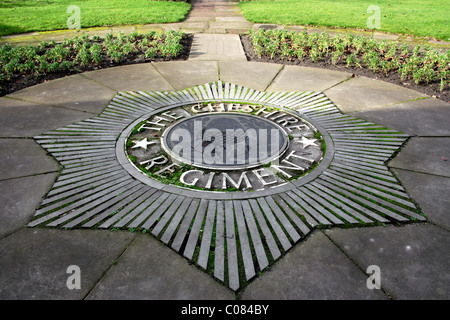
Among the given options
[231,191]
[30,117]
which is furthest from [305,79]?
[30,117]

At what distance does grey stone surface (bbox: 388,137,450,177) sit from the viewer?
12.2 feet

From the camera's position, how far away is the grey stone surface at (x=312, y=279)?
2.30 meters

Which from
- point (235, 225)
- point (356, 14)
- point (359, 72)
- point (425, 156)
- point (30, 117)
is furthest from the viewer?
point (356, 14)

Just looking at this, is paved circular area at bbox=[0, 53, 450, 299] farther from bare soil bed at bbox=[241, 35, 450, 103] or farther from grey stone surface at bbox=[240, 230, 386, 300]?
bare soil bed at bbox=[241, 35, 450, 103]

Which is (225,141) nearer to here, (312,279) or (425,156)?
(312,279)

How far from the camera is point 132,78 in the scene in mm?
6176

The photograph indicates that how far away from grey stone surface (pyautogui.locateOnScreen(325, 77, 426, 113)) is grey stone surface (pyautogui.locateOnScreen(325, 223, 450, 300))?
2.66 m

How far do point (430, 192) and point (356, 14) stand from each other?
9836 mm

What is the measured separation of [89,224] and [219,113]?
254cm

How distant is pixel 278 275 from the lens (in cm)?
244
